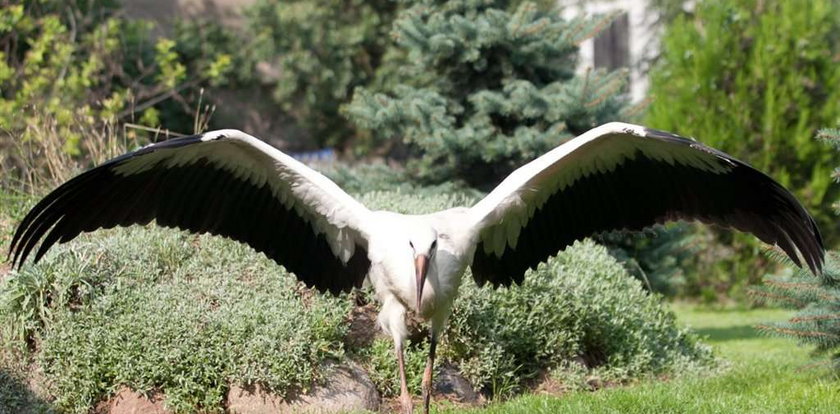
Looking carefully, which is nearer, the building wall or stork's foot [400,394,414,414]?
stork's foot [400,394,414,414]

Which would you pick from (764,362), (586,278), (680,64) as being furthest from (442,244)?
(680,64)

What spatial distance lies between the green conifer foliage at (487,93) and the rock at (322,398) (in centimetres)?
302

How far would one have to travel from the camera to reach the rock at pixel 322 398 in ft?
18.3

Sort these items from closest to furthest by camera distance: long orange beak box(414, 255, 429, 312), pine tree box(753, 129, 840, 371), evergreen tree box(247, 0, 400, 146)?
long orange beak box(414, 255, 429, 312), pine tree box(753, 129, 840, 371), evergreen tree box(247, 0, 400, 146)

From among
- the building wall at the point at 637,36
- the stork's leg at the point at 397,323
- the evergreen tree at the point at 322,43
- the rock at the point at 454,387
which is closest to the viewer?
the stork's leg at the point at 397,323

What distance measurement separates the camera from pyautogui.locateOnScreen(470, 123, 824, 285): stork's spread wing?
16.9 ft

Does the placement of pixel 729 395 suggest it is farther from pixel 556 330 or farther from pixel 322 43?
pixel 322 43

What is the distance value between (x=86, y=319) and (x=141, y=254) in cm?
64

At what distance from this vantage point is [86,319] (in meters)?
5.77

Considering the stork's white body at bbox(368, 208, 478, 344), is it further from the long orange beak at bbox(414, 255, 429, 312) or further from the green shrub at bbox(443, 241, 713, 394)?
the green shrub at bbox(443, 241, 713, 394)

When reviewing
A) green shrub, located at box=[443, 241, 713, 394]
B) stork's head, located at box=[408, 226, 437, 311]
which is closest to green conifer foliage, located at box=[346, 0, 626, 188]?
green shrub, located at box=[443, 241, 713, 394]

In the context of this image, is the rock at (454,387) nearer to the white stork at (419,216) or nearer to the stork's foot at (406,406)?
the white stork at (419,216)

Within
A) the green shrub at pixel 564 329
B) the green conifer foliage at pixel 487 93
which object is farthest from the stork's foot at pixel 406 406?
the green conifer foliage at pixel 487 93

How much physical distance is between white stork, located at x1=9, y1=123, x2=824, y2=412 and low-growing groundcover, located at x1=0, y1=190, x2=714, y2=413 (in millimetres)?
414
